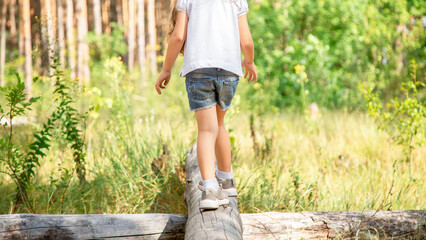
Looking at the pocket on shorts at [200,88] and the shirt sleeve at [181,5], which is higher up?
the shirt sleeve at [181,5]

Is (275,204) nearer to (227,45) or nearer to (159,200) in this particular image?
(159,200)

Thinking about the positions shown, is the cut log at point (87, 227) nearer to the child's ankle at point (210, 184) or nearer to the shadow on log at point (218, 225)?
the shadow on log at point (218, 225)

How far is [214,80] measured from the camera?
2389 millimetres

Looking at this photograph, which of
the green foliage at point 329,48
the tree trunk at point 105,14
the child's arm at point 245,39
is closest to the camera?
the child's arm at point 245,39

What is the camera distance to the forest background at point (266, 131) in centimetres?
307

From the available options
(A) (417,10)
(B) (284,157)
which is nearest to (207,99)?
(B) (284,157)

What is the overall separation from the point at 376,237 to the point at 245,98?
17.4ft

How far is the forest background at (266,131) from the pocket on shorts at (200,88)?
2.40 feet

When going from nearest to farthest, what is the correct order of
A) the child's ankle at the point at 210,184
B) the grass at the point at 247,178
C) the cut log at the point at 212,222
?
the cut log at the point at 212,222 < the child's ankle at the point at 210,184 < the grass at the point at 247,178

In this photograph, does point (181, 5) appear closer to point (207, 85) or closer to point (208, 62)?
point (208, 62)

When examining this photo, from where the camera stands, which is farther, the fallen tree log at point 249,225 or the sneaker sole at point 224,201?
the sneaker sole at point 224,201

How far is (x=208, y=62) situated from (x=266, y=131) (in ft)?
8.51

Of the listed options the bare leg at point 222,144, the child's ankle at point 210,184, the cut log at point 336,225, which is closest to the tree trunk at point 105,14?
the bare leg at point 222,144

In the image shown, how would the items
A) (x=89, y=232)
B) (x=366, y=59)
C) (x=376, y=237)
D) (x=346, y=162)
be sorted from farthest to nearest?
(x=366, y=59)
(x=346, y=162)
(x=376, y=237)
(x=89, y=232)
